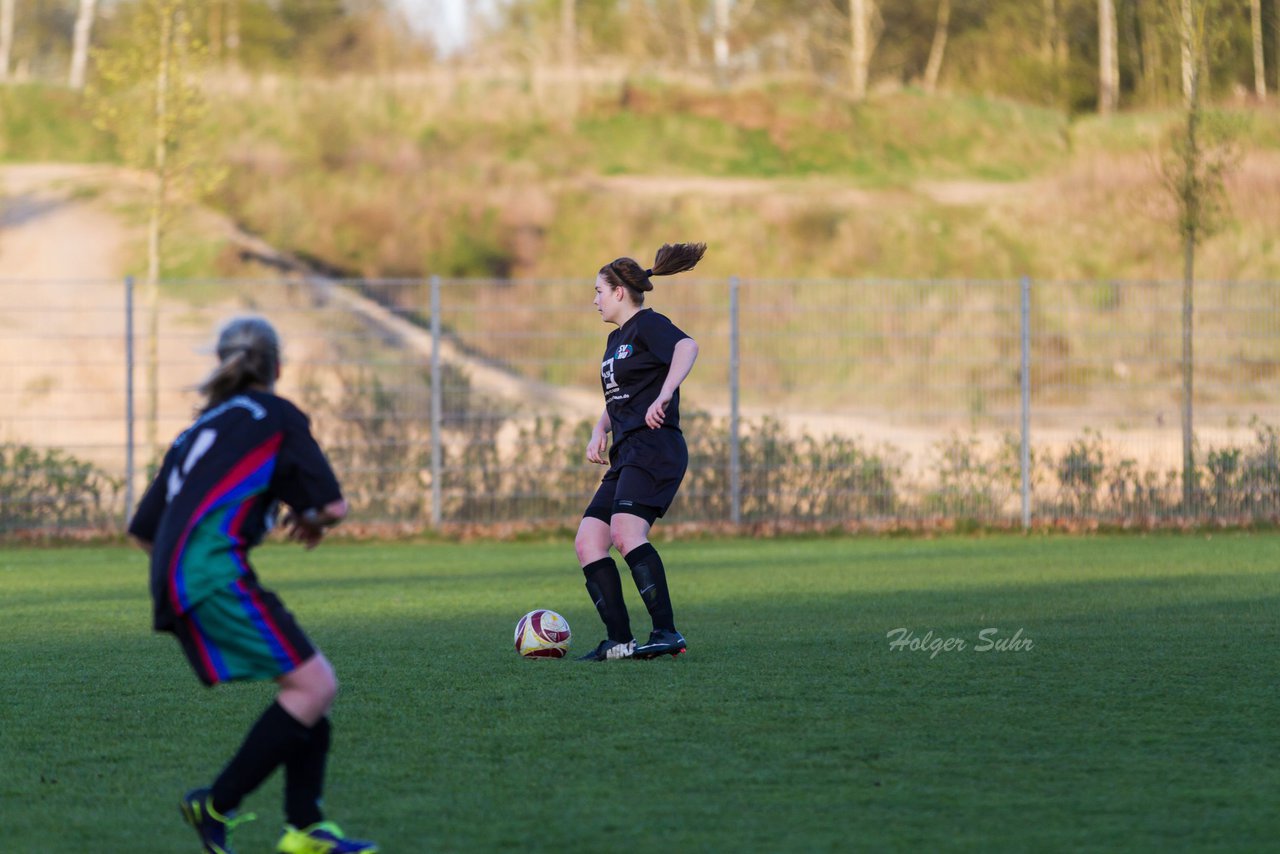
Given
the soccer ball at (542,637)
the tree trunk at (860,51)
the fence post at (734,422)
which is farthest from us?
the tree trunk at (860,51)

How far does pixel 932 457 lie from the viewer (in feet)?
52.8

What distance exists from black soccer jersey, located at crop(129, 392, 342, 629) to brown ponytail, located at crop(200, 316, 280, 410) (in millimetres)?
43

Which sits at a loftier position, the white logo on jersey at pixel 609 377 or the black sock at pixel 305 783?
the white logo on jersey at pixel 609 377

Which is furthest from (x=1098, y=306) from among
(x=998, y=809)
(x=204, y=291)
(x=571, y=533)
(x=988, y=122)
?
(x=988, y=122)

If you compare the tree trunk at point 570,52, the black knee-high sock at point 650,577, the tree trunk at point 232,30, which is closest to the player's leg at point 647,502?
the black knee-high sock at point 650,577

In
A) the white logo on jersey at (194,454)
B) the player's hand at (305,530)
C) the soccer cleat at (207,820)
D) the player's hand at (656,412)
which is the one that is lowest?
the soccer cleat at (207,820)

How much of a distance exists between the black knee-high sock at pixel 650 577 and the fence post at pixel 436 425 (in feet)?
27.4

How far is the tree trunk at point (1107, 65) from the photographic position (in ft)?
147

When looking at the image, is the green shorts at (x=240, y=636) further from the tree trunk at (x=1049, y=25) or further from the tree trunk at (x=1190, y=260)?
the tree trunk at (x=1049, y=25)

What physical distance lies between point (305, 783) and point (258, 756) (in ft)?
→ 0.51

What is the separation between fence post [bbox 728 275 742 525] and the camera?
1577 cm

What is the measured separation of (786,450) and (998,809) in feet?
37.4

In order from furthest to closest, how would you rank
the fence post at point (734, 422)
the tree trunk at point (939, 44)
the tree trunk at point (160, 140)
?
1. the tree trunk at point (939, 44)
2. the tree trunk at point (160, 140)
3. the fence post at point (734, 422)

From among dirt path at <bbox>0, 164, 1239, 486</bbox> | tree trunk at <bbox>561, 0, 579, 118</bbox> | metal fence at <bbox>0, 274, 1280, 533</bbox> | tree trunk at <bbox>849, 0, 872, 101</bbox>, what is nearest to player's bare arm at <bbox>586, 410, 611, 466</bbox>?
dirt path at <bbox>0, 164, 1239, 486</bbox>
